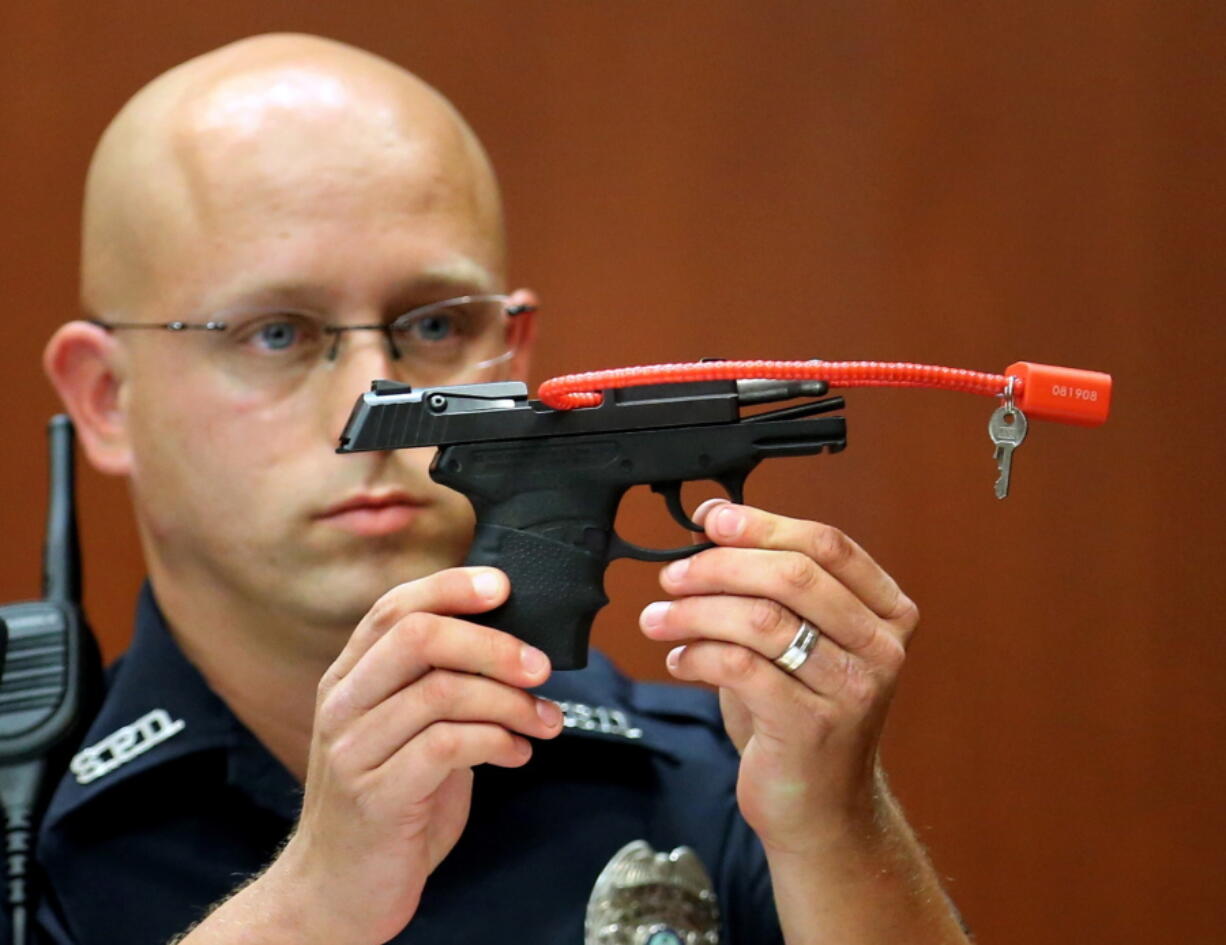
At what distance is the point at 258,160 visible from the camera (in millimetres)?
1336

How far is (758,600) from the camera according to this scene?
3.24ft

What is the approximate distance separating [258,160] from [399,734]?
0.60 meters

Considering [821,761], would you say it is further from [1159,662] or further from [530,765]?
[1159,662]

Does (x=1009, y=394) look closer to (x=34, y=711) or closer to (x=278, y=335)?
(x=278, y=335)

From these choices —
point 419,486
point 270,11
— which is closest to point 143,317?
point 419,486

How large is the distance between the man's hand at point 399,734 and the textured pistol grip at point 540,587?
0.04 ft

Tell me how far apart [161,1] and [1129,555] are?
142 centimetres

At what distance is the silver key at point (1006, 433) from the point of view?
39.1 inches

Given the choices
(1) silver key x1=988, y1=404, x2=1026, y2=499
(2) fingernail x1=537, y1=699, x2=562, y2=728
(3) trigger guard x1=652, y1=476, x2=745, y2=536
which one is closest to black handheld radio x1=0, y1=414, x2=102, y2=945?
(2) fingernail x1=537, y1=699, x2=562, y2=728

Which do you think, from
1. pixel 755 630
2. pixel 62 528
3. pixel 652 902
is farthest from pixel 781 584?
pixel 62 528

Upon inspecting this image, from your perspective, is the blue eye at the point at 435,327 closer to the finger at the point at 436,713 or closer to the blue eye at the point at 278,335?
the blue eye at the point at 278,335

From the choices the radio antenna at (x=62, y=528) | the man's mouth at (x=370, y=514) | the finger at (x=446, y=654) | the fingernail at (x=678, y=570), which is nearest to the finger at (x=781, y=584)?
the fingernail at (x=678, y=570)

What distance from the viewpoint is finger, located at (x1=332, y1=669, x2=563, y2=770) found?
0.99m

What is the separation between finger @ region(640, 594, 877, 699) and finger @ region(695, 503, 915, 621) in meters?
0.04
